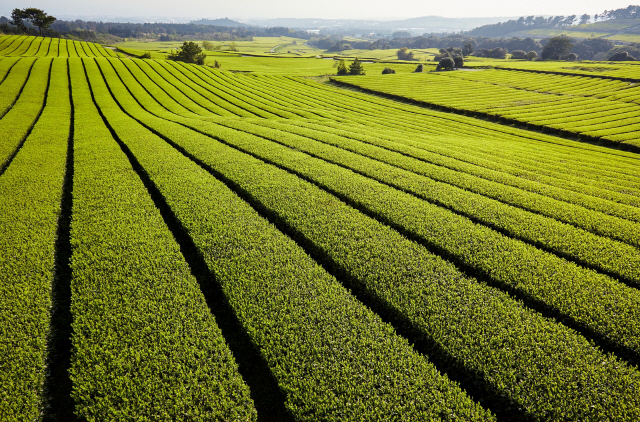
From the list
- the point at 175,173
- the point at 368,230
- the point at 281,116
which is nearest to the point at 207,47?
the point at 281,116

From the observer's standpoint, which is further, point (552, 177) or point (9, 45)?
point (9, 45)

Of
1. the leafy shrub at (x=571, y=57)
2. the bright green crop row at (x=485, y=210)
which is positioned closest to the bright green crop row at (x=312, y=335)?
the bright green crop row at (x=485, y=210)

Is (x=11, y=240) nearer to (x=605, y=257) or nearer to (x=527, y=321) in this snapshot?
(x=527, y=321)

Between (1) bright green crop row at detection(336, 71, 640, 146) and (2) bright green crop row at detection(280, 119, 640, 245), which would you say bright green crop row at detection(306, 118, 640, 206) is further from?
(1) bright green crop row at detection(336, 71, 640, 146)

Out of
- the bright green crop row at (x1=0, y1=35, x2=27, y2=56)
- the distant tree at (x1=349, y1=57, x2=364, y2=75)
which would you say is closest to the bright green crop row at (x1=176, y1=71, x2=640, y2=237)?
the distant tree at (x1=349, y1=57, x2=364, y2=75)

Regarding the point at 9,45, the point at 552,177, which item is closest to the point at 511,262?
the point at 552,177

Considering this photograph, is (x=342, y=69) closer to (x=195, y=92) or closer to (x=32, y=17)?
(x=195, y=92)

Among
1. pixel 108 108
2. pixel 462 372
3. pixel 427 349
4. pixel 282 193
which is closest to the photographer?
pixel 462 372
